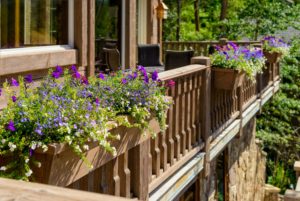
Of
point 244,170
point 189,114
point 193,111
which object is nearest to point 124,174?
point 189,114

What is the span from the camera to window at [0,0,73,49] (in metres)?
4.70

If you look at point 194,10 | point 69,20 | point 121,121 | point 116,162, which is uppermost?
point 194,10

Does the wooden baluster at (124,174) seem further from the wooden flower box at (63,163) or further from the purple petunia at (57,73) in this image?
the purple petunia at (57,73)

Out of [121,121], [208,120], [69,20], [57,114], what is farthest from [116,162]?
[208,120]

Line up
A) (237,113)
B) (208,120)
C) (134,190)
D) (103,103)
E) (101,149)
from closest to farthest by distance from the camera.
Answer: (101,149), (103,103), (134,190), (208,120), (237,113)

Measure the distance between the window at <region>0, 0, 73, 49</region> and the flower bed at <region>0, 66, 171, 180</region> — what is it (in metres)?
1.51

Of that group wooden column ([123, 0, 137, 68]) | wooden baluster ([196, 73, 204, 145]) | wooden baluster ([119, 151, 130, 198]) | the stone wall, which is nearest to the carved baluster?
wooden baluster ([196, 73, 204, 145])

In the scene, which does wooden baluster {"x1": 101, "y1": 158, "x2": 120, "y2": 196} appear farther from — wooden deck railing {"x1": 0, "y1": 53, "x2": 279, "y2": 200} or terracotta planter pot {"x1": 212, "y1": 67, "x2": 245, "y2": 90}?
terracotta planter pot {"x1": 212, "y1": 67, "x2": 245, "y2": 90}

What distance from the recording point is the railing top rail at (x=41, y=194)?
1304 millimetres

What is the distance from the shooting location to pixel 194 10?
2775 cm

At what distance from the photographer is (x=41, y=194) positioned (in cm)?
135

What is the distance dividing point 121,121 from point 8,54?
172 cm

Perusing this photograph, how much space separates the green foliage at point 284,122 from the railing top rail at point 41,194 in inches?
546

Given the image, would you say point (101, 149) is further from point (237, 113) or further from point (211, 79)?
point (237, 113)
